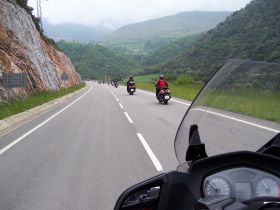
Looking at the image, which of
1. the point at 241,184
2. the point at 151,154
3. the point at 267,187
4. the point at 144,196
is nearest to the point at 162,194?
the point at 144,196

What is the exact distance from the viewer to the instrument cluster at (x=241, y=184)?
2322 mm

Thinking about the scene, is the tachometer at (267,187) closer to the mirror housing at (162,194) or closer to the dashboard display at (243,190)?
the dashboard display at (243,190)

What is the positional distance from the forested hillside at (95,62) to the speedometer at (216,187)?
171294mm

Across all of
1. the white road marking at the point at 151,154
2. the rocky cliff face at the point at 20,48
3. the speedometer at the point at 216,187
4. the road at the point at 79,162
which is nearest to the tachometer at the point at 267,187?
the speedometer at the point at 216,187

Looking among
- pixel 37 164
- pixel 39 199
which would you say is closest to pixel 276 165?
pixel 39 199

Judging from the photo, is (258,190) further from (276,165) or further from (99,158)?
(99,158)

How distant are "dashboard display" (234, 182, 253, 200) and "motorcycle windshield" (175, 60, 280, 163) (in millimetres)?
631

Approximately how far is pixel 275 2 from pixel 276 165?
46.8 m

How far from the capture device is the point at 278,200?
2.07 metres

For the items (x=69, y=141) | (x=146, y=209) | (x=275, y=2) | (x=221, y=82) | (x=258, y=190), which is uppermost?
(x=275, y=2)

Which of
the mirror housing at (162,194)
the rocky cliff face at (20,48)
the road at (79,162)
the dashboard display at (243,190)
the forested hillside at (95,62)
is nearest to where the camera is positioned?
the dashboard display at (243,190)

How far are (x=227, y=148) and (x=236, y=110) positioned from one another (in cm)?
28

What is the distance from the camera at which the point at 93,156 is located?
29.9ft

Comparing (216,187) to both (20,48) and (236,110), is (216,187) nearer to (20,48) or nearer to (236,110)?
(236,110)
